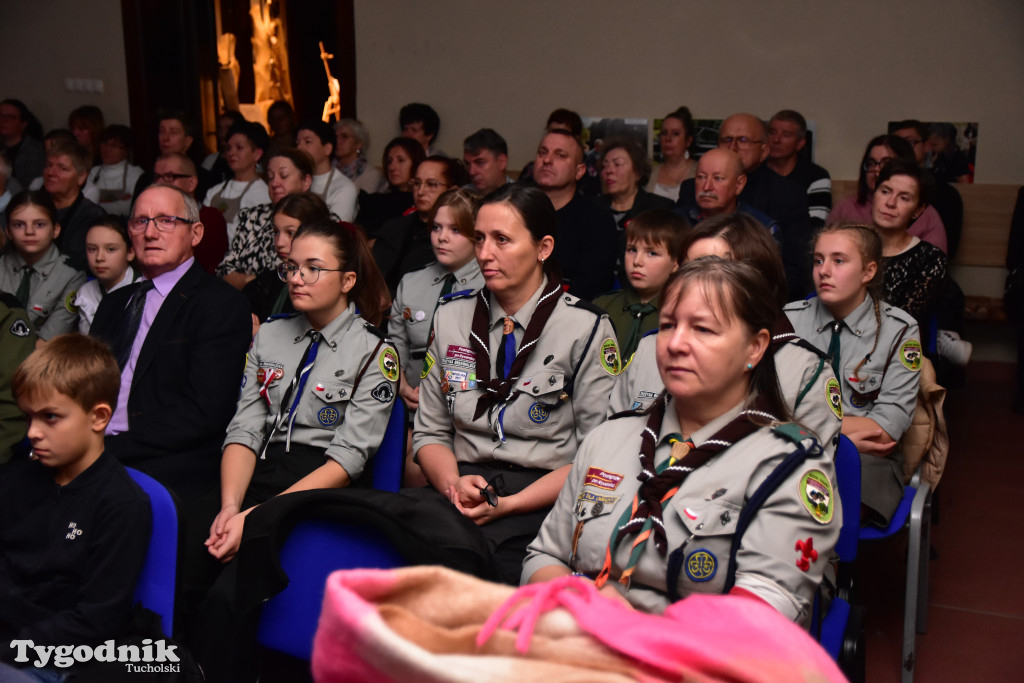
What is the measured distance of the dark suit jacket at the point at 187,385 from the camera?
8.14ft

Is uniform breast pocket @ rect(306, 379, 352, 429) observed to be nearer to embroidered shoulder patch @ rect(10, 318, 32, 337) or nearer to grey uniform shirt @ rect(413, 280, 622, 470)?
grey uniform shirt @ rect(413, 280, 622, 470)

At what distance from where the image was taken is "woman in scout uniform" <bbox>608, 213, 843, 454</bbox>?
1915 mm

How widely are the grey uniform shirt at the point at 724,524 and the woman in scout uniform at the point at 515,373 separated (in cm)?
61

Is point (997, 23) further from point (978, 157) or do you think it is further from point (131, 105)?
point (131, 105)

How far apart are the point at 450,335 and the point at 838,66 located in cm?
404

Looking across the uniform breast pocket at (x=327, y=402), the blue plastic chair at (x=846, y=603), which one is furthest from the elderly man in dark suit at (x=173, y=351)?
the blue plastic chair at (x=846, y=603)

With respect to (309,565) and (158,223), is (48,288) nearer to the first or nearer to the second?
(158,223)

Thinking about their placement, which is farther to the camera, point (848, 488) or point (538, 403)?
point (538, 403)

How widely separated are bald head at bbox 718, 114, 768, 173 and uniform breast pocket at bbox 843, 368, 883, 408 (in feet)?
6.62

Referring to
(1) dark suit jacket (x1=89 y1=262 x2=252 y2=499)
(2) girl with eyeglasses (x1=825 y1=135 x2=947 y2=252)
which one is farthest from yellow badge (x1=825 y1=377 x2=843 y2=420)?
(2) girl with eyeglasses (x1=825 y1=135 x2=947 y2=252)

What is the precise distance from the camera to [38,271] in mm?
3709

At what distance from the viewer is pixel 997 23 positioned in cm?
507

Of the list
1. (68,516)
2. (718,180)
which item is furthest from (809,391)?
(718,180)

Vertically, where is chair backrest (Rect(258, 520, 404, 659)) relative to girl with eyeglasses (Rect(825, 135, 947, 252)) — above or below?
below
